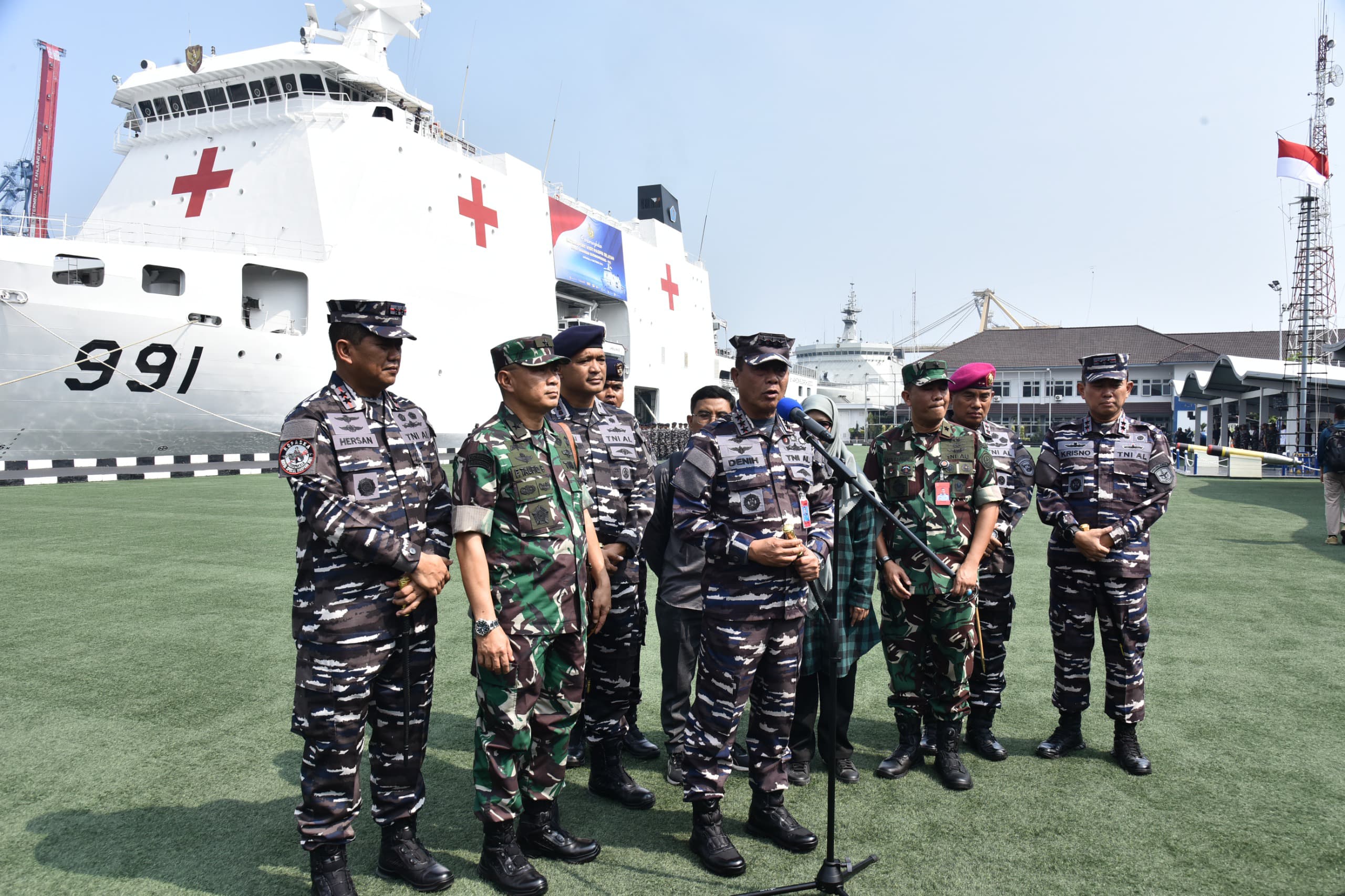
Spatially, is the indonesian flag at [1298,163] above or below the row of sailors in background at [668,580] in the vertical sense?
above

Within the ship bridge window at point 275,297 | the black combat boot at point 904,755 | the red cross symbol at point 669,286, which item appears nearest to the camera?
the black combat boot at point 904,755

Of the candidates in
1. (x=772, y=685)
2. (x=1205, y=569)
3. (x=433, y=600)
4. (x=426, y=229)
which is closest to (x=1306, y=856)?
(x=772, y=685)

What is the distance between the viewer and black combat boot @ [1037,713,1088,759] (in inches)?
123

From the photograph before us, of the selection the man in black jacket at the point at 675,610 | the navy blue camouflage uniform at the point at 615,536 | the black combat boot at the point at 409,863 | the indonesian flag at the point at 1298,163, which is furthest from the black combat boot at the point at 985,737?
the indonesian flag at the point at 1298,163

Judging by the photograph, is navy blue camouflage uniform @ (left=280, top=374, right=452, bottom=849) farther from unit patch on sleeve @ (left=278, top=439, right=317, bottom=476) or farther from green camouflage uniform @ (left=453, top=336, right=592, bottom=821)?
green camouflage uniform @ (left=453, top=336, right=592, bottom=821)

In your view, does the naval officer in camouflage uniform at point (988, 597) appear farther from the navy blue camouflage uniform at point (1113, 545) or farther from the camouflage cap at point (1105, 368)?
the camouflage cap at point (1105, 368)

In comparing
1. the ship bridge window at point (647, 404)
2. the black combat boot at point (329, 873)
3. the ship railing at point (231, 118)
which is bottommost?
the black combat boot at point (329, 873)

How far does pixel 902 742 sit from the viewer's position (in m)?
3.08

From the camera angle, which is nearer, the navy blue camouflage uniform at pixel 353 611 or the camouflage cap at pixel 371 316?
the navy blue camouflage uniform at pixel 353 611

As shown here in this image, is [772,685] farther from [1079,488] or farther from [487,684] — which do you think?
[1079,488]

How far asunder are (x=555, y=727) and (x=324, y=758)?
636mm

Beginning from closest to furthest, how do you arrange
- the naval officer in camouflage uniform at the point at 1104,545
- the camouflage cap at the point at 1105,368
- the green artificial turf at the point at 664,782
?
the green artificial turf at the point at 664,782 < the naval officer in camouflage uniform at the point at 1104,545 < the camouflage cap at the point at 1105,368

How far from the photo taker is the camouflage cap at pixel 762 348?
240cm

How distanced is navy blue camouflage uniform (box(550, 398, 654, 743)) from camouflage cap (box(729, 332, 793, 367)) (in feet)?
2.43
